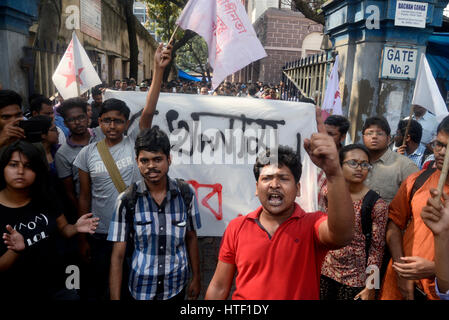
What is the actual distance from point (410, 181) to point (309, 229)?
0.86 metres

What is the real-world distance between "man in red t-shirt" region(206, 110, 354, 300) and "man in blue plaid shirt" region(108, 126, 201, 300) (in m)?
0.38

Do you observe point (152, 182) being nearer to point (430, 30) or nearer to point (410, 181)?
point (410, 181)

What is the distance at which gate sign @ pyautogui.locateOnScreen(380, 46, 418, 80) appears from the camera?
5.22 meters

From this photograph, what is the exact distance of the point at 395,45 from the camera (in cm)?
518

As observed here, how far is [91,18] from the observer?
455 inches

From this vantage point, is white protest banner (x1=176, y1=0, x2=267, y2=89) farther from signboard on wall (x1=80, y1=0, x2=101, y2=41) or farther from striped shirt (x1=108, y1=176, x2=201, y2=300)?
signboard on wall (x1=80, y1=0, x2=101, y2=41)

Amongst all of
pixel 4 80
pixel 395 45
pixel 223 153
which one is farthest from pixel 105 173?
pixel 395 45

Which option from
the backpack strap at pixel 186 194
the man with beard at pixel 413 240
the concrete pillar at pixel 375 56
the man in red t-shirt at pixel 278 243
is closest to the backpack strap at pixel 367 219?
the man with beard at pixel 413 240

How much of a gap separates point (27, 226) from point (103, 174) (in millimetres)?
600

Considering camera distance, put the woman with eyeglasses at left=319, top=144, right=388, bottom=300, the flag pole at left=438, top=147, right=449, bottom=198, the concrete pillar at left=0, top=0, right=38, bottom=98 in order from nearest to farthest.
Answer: the flag pole at left=438, top=147, right=449, bottom=198, the woman with eyeglasses at left=319, top=144, right=388, bottom=300, the concrete pillar at left=0, top=0, right=38, bottom=98

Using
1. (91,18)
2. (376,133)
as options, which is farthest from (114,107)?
(91,18)

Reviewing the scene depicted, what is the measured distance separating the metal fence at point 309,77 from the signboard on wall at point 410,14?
3.65 feet

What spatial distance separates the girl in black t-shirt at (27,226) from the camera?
1.74 metres

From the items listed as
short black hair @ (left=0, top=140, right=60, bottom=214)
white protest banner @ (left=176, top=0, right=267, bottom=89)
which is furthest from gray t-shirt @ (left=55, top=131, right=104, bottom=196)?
white protest banner @ (left=176, top=0, right=267, bottom=89)
